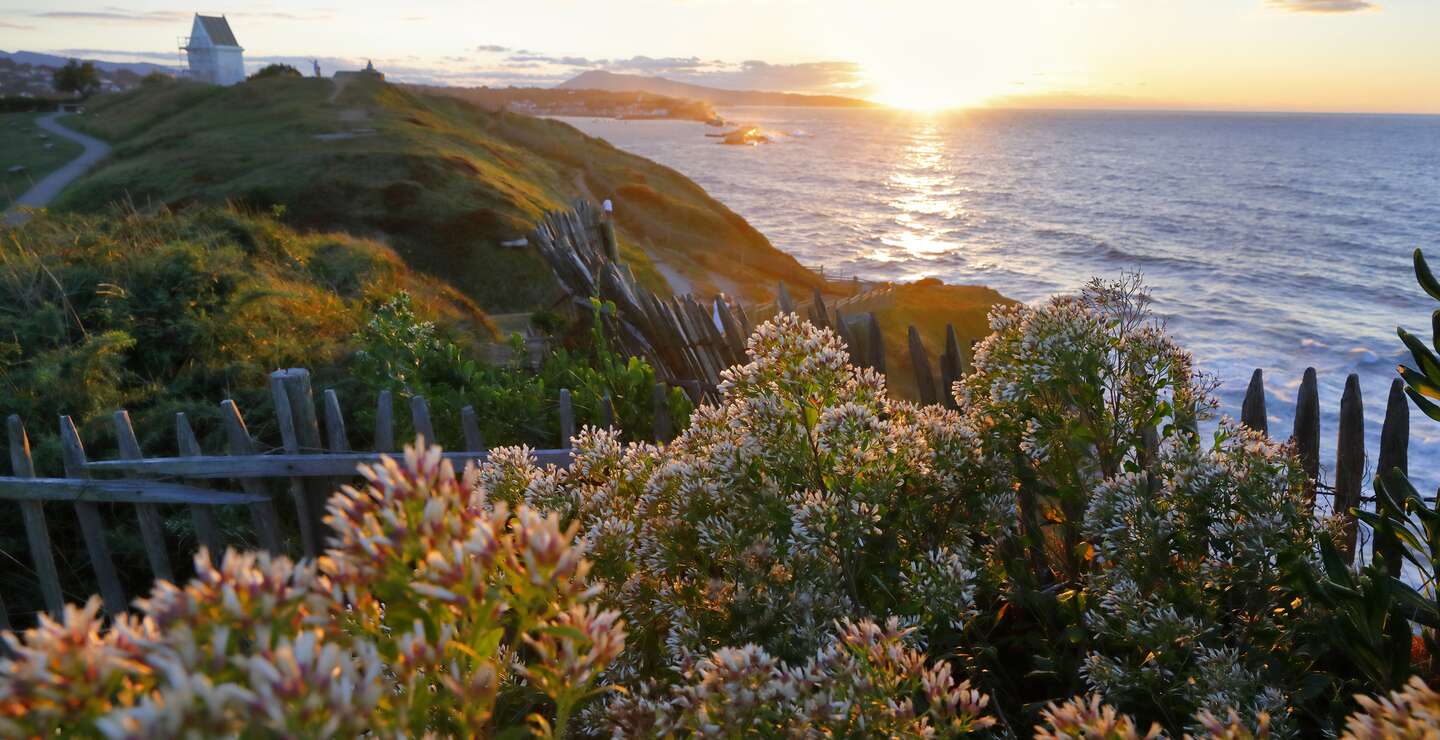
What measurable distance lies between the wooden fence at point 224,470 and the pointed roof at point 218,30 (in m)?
109

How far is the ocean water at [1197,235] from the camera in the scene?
1070 inches

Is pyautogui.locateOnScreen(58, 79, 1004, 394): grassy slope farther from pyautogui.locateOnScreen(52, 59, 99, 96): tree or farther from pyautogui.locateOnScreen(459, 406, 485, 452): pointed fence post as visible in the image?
pyautogui.locateOnScreen(52, 59, 99, 96): tree

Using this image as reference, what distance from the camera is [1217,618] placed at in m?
2.66

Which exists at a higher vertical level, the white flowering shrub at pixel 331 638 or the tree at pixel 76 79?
the tree at pixel 76 79

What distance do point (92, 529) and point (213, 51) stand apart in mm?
108892

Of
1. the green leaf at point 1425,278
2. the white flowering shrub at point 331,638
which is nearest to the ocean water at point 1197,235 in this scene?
the green leaf at point 1425,278

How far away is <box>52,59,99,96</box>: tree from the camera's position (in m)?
72.2

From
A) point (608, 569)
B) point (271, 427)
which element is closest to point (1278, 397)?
point (271, 427)

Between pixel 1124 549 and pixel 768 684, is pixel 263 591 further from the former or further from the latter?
pixel 1124 549

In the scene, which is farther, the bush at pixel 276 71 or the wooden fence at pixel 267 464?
the bush at pixel 276 71

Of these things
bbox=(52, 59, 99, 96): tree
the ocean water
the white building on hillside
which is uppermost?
the white building on hillside

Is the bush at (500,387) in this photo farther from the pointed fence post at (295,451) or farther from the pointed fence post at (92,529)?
the pointed fence post at (92,529)

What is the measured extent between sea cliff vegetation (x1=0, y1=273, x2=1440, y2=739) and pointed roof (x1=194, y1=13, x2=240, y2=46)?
372 feet

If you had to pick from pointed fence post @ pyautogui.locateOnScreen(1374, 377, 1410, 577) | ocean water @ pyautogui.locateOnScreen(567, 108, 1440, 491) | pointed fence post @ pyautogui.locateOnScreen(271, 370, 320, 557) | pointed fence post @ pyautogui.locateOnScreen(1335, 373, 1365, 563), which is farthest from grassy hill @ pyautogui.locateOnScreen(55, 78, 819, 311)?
pointed fence post @ pyautogui.locateOnScreen(1374, 377, 1410, 577)
